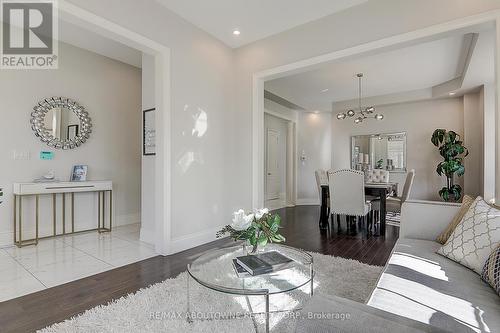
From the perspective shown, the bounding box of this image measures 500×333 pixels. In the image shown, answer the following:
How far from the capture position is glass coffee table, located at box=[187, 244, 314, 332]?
1.43 metres

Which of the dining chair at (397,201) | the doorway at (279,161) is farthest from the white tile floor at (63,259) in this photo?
the doorway at (279,161)

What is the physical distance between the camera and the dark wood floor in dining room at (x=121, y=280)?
183 cm

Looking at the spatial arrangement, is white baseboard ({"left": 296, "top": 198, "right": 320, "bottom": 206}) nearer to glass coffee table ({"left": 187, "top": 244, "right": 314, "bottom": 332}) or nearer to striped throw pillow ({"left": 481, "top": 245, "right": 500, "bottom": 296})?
glass coffee table ({"left": 187, "top": 244, "right": 314, "bottom": 332})

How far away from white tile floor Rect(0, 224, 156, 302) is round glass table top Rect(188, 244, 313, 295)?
1.53 m

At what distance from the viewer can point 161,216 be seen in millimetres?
3145

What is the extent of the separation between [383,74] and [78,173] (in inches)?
223

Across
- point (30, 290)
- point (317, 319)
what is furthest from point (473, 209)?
point (30, 290)

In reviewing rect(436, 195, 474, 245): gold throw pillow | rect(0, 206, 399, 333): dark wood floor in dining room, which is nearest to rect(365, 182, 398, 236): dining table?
rect(0, 206, 399, 333): dark wood floor in dining room

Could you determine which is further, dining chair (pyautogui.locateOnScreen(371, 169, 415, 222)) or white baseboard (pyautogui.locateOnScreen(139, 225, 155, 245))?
dining chair (pyautogui.locateOnScreen(371, 169, 415, 222))

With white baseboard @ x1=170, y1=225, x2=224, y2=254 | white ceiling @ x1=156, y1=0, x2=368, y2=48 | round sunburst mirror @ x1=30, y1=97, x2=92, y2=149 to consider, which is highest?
white ceiling @ x1=156, y1=0, x2=368, y2=48

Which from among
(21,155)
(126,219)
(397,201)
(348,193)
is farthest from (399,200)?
(21,155)

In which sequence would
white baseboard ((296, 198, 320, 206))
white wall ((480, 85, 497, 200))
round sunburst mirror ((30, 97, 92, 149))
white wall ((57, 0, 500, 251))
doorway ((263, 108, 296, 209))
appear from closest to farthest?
1. white wall ((57, 0, 500, 251))
2. round sunburst mirror ((30, 97, 92, 149))
3. white wall ((480, 85, 497, 200))
4. doorway ((263, 108, 296, 209))
5. white baseboard ((296, 198, 320, 206))

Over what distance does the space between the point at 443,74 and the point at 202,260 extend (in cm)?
581

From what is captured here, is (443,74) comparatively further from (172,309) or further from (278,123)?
(172,309)
